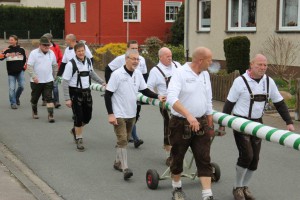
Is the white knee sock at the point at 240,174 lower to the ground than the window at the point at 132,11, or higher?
lower

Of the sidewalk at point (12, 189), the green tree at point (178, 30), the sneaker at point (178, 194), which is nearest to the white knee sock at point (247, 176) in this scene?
the sneaker at point (178, 194)

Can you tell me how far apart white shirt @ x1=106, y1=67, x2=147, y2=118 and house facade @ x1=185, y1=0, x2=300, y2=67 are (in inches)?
481

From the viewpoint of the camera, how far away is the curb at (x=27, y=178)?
6.72 m

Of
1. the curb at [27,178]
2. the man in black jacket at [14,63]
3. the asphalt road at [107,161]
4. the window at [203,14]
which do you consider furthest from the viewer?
the window at [203,14]

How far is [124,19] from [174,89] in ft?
107

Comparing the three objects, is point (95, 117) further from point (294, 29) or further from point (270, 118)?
point (294, 29)

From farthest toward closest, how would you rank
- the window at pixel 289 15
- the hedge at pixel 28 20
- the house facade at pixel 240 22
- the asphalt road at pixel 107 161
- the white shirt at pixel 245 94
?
the hedge at pixel 28 20 < the house facade at pixel 240 22 < the window at pixel 289 15 < the asphalt road at pixel 107 161 < the white shirt at pixel 245 94

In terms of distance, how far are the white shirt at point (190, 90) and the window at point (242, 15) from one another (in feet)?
51.2

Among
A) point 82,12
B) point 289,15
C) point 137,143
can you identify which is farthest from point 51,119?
point 82,12

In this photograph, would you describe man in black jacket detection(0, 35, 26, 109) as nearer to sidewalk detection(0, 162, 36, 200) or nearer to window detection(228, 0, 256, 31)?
sidewalk detection(0, 162, 36, 200)

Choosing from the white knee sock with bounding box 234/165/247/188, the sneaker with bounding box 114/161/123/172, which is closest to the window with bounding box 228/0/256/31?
the sneaker with bounding box 114/161/123/172

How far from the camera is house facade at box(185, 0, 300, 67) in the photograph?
19.1m

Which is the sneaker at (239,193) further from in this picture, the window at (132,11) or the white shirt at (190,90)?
the window at (132,11)

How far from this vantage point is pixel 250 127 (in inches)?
231
